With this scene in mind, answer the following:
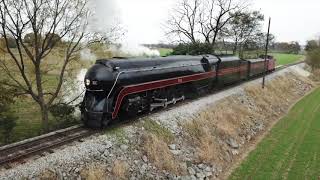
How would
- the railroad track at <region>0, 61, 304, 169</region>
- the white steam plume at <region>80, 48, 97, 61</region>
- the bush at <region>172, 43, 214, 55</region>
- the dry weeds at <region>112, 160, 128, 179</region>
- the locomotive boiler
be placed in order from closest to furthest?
1. the railroad track at <region>0, 61, 304, 169</region>
2. the dry weeds at <region>112, 160, 128, 179</region>
3. the locomotive boiler
4. the white steam plume at <region>80, 48, 97, 61</region>
5. the bush at <region>172, 43, 214, 55</region>

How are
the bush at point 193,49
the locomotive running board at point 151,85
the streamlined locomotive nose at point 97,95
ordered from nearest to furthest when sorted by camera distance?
1. the streamlined locomotive nose at point 97,95
2. the locomotive running board at point 151,85
3. the bush at point 193,49

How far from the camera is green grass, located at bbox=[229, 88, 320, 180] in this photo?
1931 cm

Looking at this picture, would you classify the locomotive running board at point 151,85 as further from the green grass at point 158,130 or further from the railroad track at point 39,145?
the railroad track at point 39,145

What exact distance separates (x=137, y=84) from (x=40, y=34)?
5.84 metres

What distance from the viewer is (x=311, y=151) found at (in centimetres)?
2303

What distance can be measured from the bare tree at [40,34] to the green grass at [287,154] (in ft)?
34.7

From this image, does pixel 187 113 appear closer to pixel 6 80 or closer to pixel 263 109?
pixel 6 80

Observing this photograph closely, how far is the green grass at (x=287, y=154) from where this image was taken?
19312mm

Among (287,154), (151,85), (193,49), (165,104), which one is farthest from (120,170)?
(193,49)

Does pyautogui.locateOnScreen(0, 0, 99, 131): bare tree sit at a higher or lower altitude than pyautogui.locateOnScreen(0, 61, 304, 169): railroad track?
higher

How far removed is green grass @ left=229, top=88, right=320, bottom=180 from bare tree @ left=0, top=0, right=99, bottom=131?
34.7 ft

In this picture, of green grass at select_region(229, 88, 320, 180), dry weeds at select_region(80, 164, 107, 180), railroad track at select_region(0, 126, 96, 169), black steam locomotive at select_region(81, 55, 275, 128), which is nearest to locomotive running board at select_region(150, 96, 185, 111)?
black steam locomotive at select_region(81, 55, 275, 128)

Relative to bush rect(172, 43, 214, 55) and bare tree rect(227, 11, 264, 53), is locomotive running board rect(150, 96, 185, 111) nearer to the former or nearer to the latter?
bush rect(172, 43, 214, 55)

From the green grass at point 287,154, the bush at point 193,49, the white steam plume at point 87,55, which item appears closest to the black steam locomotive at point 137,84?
the white steam plume at point 87,55
